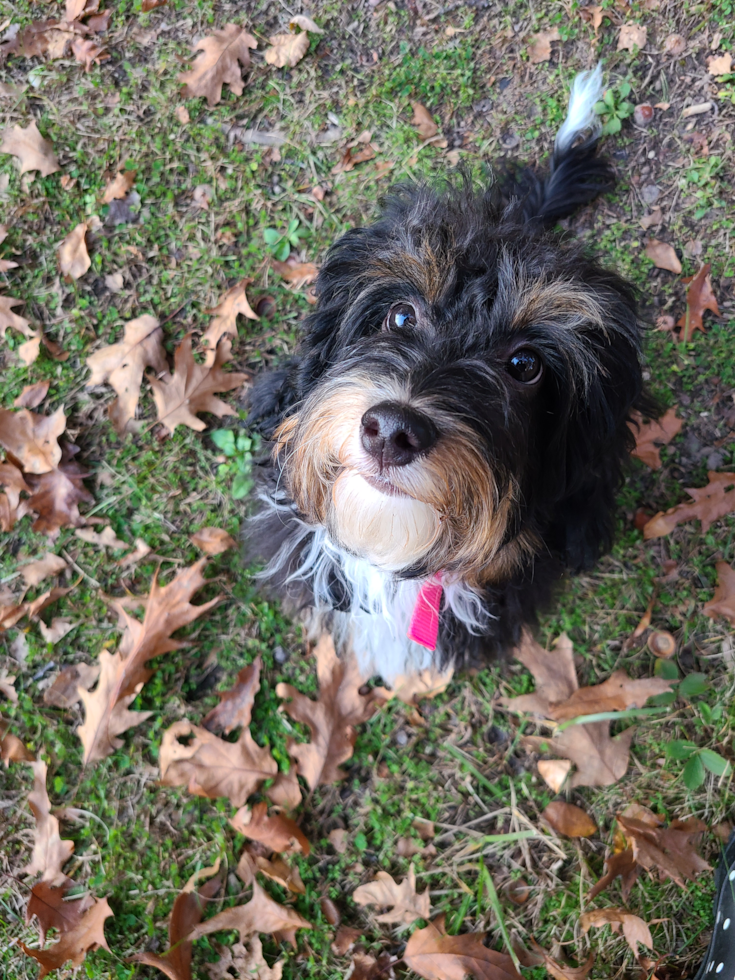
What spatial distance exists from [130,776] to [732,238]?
3958 millimetres

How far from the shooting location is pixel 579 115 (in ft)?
10.1

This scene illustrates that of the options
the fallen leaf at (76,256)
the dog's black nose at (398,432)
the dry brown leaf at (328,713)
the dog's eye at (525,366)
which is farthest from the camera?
the fallen leaf at (76,256)

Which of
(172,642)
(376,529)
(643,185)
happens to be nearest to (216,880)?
(172,642)

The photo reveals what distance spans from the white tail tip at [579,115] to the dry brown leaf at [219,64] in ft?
5.69

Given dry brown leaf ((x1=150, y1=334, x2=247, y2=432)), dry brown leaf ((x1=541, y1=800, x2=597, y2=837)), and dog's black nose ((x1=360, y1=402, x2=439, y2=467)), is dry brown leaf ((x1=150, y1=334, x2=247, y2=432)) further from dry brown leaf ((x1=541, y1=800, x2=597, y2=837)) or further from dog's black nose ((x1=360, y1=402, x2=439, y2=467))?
dry brown leaf ((x1=541, y1=800, x2=597, y2=837))

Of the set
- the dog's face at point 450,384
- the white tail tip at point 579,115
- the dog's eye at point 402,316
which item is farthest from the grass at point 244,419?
the dog's eye at point 402,316

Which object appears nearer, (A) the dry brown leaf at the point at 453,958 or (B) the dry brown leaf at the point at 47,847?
(A) the dry brown leaf at the point at 453,958

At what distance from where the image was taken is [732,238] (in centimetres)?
347

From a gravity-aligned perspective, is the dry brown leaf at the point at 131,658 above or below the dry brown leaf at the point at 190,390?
below

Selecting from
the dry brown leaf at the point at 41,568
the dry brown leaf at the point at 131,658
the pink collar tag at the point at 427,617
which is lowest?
the dry brown leaf at the point at 131,658

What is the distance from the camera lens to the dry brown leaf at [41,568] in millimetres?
3303

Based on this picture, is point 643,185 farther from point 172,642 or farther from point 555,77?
point 172,642

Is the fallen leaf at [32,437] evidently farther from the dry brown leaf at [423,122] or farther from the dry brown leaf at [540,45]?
the dry brown leaf at [540,45]

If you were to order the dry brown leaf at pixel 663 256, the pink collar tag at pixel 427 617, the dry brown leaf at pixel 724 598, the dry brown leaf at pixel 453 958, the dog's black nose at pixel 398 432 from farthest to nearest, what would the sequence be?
the dry brown leaf at pixel 663 256 → the dry brown leaf at pixel 724 598 → the dry brown leaf at pixel 453 958 → the pink collar tag at pixel 427 617 → the dog's black nose at pixel 398 432
